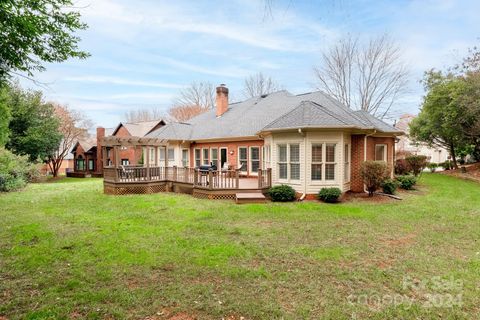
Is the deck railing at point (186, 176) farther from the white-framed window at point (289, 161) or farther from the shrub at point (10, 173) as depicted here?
the shrub at point (10, 173)

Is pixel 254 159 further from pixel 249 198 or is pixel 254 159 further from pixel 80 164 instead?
pixel 80 164

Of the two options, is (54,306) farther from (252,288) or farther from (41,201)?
(41,201)

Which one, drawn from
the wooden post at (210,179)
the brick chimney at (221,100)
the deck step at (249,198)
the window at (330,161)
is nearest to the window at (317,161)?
the window at (330,161)

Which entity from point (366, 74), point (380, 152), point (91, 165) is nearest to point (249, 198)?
point (380, 152)

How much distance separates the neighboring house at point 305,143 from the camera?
11102 mm

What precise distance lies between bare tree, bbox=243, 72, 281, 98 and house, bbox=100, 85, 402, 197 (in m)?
15.9

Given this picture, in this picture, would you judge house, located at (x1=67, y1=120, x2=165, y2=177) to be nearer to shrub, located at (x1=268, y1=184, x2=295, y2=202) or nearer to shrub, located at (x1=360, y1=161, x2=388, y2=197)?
shrub, located at (x1=268, y1=184, x2=295, y2=202)

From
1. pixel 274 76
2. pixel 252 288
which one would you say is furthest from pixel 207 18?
pixel 274 76

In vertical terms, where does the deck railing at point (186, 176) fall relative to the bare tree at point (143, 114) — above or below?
below

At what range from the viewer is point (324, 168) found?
11148 millimetres

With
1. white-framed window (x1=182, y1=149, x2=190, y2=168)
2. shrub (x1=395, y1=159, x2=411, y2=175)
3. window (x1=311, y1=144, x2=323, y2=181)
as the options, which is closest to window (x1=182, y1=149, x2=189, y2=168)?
white-framed window (x1=182, y1=149, x2=190, y2=168)

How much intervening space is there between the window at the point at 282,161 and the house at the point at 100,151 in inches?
779

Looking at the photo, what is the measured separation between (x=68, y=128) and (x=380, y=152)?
34298mm

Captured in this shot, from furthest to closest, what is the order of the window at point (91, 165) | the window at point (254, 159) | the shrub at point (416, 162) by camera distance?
the window at point (91, 165), the shrub at point (416, 162), the window at point (254, 159)
